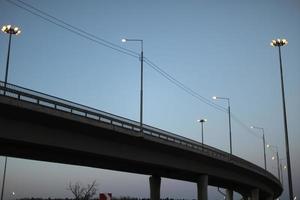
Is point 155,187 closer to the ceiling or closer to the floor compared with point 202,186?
closer to the floor

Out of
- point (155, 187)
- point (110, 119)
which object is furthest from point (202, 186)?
point (110, 119)

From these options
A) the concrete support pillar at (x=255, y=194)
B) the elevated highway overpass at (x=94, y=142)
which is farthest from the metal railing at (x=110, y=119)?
the concrete support pillar at (x=255, y=194)

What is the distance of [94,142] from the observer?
40156 millimetres

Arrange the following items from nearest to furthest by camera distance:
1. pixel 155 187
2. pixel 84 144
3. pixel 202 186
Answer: pixel 84 144, pixel 155 187, pixel 202 186

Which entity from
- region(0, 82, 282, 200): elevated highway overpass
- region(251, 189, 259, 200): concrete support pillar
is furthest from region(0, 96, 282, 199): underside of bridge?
region(251, 189, 259, 200): concrete support pillar

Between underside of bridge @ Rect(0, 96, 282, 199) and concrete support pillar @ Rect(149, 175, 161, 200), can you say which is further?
concrete support pillar @ Rect(149, 175, 161, 200)

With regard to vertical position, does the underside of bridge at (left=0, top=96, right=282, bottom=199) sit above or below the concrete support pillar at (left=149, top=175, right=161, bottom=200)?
above

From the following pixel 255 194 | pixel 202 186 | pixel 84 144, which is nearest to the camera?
pixel 84 144

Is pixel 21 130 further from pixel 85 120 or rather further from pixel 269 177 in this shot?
pixel 269 177

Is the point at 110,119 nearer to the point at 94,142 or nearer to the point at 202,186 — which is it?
the point at 94,142

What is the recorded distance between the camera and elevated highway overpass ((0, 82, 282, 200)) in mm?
32188

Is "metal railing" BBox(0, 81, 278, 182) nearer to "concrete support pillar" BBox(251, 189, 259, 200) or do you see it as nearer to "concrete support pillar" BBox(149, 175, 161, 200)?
"concrete support pillar" BBox(149, 175, 161, 200)

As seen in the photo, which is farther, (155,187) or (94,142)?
(155,187)

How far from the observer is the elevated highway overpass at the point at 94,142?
106 ft
